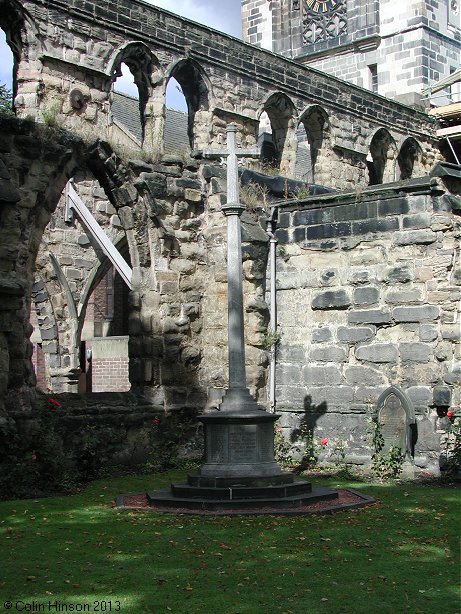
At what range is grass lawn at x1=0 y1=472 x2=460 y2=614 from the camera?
656 centimetres

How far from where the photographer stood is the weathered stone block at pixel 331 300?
13.8m

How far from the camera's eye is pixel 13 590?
266 inches

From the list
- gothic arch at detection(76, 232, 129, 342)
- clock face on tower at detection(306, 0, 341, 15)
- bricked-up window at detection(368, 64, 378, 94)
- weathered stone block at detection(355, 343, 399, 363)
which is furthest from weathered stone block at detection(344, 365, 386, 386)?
clock face on tower at detection(306, 0, 341, 15)

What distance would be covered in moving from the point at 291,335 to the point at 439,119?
931cm

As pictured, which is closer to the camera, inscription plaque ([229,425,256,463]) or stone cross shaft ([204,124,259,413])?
inscription plaque ([229,425,256,463])

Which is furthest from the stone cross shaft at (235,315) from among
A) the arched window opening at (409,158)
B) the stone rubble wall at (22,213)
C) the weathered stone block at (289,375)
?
the arched window opening at (409,158)

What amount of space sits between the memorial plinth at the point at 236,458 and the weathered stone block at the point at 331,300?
306cm

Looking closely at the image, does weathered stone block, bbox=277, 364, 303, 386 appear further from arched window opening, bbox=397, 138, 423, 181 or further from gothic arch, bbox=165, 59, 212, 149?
arched window opening, bbox=397, 138, 423, 181

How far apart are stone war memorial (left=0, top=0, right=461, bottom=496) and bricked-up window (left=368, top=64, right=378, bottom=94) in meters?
13.0

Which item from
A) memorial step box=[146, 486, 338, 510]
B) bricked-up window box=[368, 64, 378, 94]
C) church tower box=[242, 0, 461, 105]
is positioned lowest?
memorial step box=[146, 486, 338, 510]

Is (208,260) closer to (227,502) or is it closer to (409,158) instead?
(227,502)

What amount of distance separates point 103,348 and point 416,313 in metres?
11.8

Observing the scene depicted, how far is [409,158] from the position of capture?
68.8ft

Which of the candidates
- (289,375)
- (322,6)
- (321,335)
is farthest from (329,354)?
(322,6)
